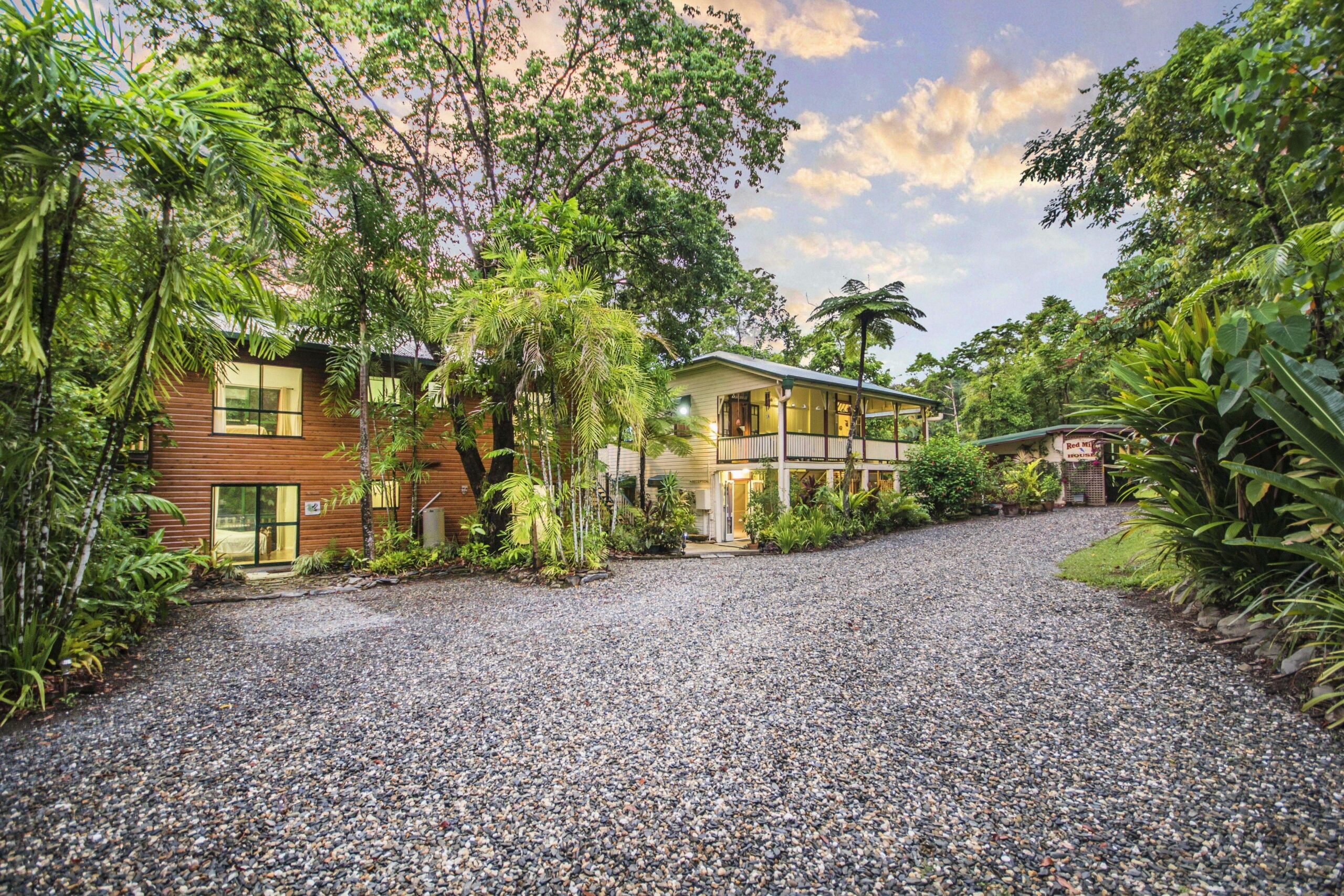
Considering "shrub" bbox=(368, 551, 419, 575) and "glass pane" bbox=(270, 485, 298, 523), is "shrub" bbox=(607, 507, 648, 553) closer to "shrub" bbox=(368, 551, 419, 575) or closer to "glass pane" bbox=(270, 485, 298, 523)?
"shrub" bbox=(368, 551, 419, 575)

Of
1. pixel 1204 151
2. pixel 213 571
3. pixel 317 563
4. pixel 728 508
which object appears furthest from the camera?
pixel 728 508

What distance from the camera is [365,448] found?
852 centimetres

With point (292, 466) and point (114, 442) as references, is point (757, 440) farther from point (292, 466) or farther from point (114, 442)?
point (114, 442)

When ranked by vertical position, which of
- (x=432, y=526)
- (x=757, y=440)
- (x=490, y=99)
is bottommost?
(x=432, y=526)

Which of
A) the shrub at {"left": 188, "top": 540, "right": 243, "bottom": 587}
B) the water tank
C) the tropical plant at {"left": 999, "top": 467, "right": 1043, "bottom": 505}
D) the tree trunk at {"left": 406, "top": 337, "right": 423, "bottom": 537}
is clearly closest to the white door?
the water tank

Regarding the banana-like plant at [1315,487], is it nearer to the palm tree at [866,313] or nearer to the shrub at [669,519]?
the shrub at [669,519]

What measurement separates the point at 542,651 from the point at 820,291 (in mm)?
12880

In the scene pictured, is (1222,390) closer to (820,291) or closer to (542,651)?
(542,651)

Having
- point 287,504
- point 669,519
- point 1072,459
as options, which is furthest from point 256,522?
point 1072,459

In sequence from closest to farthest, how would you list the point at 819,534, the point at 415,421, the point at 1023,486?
the point at 415,421, the point at 819,534, the point at 1023,486

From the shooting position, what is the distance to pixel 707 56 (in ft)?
34.4

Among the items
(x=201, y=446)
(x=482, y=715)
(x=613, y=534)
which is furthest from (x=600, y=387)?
(x=201, y=446)

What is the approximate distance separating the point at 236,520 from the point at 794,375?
12.6 m

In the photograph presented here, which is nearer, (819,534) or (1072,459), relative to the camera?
(819,534)
